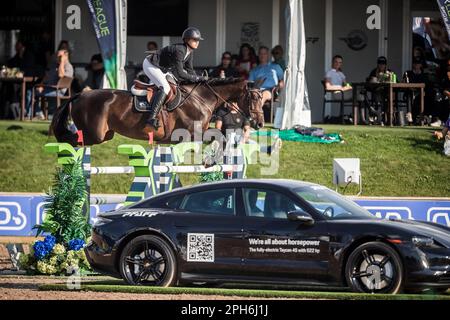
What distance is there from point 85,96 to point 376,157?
5.63m

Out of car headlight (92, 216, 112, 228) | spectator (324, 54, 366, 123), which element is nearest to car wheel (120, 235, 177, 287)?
car headlight (92, 216, 112, 228)

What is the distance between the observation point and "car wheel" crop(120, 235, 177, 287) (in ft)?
39.8

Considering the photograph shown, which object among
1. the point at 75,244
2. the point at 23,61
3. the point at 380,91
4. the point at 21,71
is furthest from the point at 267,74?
the point at 75,244

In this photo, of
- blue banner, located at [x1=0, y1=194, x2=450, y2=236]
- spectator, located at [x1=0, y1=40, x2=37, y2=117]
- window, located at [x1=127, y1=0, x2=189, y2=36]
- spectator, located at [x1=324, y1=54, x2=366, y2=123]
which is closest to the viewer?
blue banner, located at [x1=0, y1=194, x2=450, y2=236]

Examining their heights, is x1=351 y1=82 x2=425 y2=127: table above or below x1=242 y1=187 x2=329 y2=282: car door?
above

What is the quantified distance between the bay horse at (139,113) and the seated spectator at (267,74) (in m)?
3.87

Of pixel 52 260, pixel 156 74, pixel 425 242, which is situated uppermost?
pixel 156 74

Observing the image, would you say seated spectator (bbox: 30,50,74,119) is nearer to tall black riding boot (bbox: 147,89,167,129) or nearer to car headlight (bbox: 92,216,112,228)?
tall black riding boot (bbox: 147,89,167,129)

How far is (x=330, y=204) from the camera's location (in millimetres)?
12305

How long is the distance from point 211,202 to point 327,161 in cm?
984

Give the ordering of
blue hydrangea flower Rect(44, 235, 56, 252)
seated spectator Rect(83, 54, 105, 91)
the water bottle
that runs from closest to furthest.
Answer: blue hydrangea flower Rect(44, 235, 56, 252)
the water bottle
seated spectator Rect(83, 54, 105, 91)

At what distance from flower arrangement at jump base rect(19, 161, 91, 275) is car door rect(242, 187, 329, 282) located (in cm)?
309

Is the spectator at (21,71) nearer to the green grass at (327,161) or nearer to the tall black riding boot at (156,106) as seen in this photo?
the green grass at (327,161)

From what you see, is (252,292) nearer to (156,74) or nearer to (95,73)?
(156,74)
